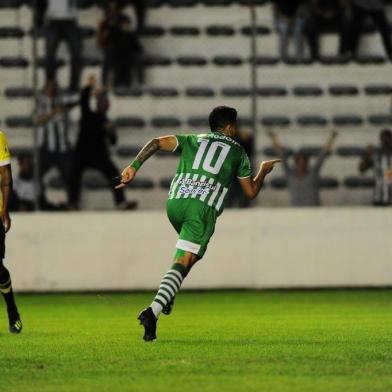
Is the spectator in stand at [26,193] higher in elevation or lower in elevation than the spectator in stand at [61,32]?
lower

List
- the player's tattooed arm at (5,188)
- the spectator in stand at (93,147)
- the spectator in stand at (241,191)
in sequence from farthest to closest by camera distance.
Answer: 1. the spectator in stand at (93,147)
2. the spectator in stand at (241,191)
3. the player's tattooed arm at (5,188)

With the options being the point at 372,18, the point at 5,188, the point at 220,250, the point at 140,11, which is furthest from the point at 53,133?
the point at 5,188

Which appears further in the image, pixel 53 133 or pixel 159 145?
pixel 53 133

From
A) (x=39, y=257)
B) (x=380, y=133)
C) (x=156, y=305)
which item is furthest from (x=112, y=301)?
(x=156, y=305)

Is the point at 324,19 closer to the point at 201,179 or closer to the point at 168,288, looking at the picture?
the point at 201,179

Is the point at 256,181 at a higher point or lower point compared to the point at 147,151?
lower

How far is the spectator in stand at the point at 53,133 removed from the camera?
17.7 meters

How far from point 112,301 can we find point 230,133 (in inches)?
247

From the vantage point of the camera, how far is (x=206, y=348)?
8984 millimetres

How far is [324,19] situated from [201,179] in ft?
39.2

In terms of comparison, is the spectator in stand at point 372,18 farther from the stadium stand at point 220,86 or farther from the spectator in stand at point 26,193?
the spectator in stand at point 26,193

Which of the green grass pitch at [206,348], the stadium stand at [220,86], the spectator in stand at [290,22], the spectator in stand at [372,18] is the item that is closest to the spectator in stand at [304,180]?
the stadium stand at [220,86]

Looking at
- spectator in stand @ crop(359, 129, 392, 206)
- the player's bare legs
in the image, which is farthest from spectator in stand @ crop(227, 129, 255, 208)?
the player's bare legs

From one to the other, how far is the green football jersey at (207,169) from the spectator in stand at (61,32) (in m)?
9.97
